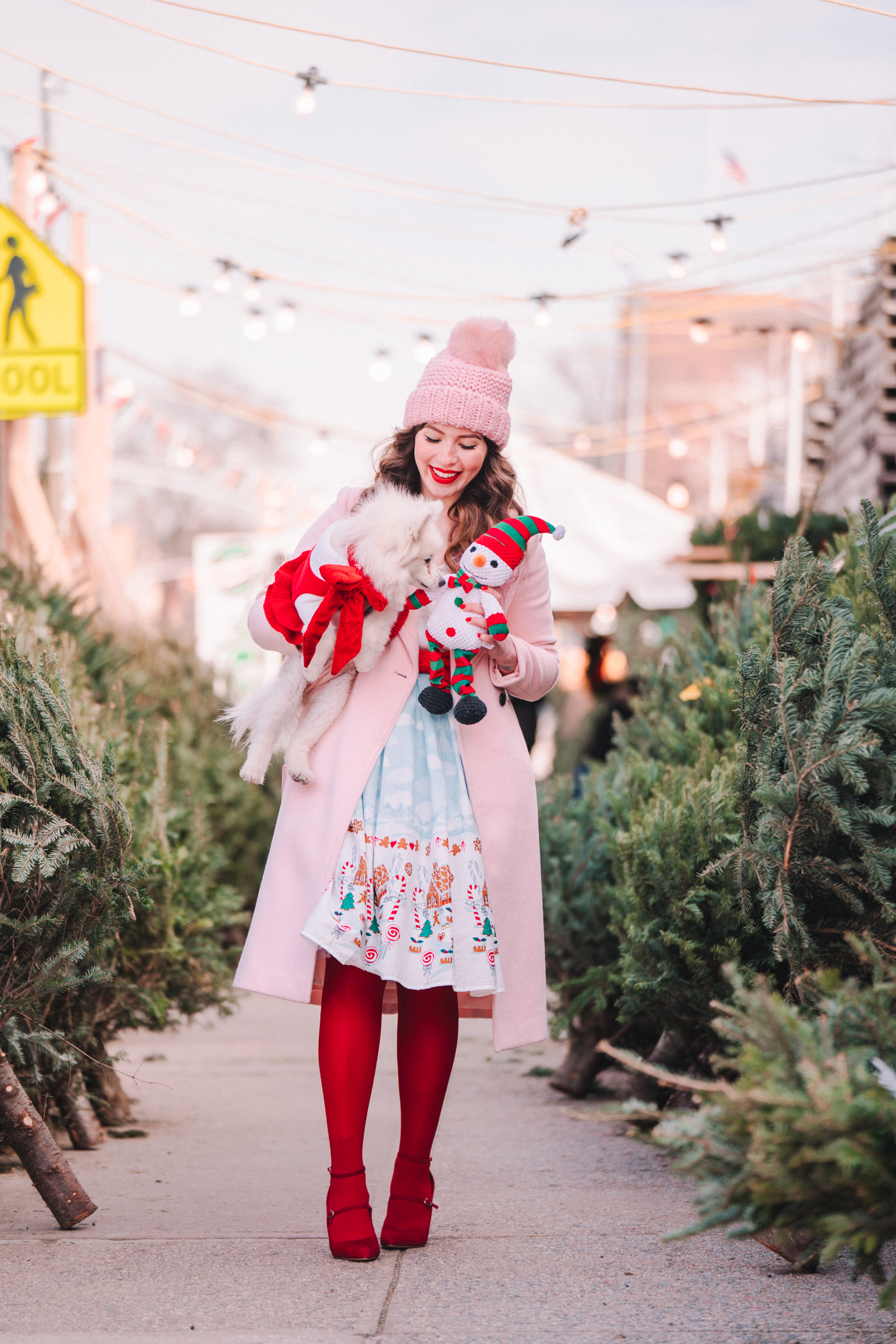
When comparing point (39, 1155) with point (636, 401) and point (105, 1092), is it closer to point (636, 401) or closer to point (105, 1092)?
point (105, 1092)

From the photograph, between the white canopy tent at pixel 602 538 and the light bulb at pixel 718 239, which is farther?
the white canopy tent at pixel 602 538

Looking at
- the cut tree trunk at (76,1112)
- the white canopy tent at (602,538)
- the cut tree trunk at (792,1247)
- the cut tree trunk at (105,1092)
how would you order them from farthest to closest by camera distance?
the white canopy tent at (602,538) → the cut tree trunk at (105,1092) → the cut tree trunk at (76,1112) → the cut tree trunk at (792,1247)

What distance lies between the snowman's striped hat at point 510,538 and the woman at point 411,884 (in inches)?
3.3

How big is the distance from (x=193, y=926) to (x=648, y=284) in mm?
5163

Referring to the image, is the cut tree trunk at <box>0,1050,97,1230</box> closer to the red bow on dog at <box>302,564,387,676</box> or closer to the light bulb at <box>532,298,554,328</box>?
the red bow on dog at <box>302,564,387,676</box>

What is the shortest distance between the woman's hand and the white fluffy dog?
0.36ft

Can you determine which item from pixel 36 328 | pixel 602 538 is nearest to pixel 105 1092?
pixel 36 328

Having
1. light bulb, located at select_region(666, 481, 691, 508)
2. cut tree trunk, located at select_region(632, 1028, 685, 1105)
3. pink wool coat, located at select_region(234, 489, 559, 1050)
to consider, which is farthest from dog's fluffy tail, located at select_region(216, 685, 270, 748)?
light bulb, located at select_region(666, 481, 691, 508)

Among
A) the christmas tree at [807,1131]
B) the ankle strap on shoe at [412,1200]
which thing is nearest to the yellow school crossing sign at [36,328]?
the ankle strap on shoe at [412,1200]

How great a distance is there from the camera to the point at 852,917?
2.55 metres

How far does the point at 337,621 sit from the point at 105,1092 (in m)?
1.85

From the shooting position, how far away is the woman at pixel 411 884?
2703 mm

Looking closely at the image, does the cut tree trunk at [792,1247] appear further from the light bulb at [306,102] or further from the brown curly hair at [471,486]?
the light bulb at [306,102]

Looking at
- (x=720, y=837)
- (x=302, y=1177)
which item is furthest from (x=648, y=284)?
(x=302, y=1177)
